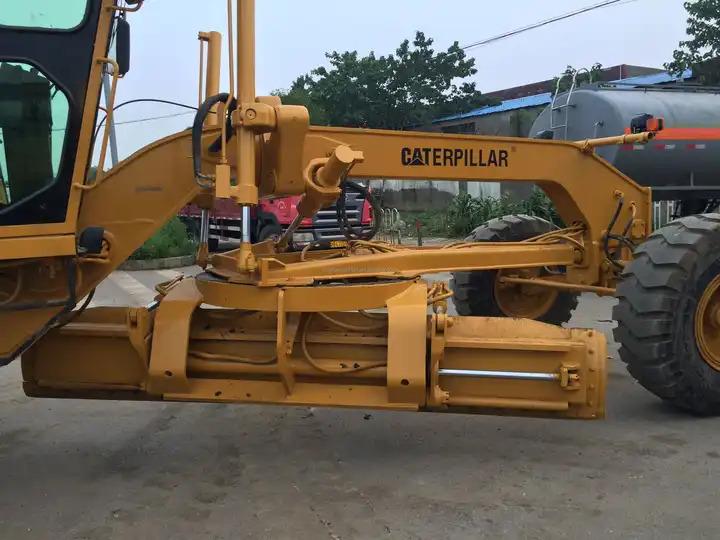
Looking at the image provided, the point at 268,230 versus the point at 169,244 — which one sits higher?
the point at 268,230

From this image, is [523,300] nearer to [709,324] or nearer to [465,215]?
[709,324]

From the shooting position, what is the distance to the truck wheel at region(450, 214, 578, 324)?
6234mm

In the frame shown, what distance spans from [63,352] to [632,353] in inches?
125

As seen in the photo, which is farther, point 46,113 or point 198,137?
point 198,137

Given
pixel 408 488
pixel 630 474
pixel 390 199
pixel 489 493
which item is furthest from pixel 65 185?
pixel 390 199

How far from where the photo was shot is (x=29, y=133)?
326 centimetres


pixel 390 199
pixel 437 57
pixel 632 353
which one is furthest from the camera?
pixel 437 57

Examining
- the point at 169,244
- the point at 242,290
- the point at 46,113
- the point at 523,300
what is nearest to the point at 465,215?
the point at 169,244

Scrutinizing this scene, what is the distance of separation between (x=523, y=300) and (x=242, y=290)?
11.1 feet

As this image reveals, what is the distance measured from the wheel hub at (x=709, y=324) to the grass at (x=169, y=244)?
11.4 meters

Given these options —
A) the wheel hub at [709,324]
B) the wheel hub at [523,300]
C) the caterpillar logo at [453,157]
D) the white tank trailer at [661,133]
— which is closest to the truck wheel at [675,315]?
the wheel hub at [709,324]

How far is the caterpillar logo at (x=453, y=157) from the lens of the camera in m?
4.50

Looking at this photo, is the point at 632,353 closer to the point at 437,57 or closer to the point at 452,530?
the point at 452,530

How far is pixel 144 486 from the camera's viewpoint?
12.0 feet
